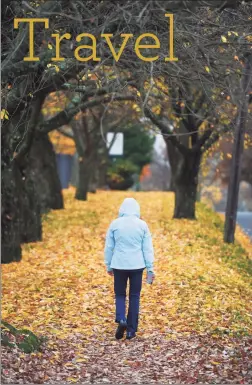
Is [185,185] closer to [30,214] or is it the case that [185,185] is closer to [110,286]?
[30,214]

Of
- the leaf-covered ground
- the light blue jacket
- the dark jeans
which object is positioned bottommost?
the leaf-covered ground

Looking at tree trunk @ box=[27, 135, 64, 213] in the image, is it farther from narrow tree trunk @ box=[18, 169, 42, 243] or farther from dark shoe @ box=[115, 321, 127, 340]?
dark shoe @ box=[115, 321, 127, 340]

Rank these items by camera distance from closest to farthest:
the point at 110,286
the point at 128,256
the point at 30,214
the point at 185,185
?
the point at 128,256, the point at 110,286, the point at 30,214, the point at 185,185

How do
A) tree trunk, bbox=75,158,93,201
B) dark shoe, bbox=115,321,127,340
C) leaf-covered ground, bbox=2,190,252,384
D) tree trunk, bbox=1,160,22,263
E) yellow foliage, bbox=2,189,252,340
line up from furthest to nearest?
tree trunk, bbox=75,158,93,201 < tree trunk, bbox=1,160,22,263 < yellow foliage, bbox=2,189,252,340 < dark shoe, bbox=115,321,127,340 < leaf-covered ground, bbox=2,190,252,384

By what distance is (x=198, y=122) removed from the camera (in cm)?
2095

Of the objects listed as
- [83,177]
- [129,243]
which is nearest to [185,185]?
[83,177]

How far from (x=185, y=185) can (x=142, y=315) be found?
12594mm

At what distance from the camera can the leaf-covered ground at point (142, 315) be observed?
7656 millimetres

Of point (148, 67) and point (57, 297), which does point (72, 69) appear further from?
point (57, 297)

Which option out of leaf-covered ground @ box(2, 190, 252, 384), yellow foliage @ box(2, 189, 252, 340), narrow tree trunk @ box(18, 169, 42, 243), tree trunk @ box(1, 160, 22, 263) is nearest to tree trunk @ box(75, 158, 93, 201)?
yellow foliage @ box(2, 189, 252, 340)

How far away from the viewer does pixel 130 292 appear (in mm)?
8961

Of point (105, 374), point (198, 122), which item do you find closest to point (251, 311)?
point (105, 374)

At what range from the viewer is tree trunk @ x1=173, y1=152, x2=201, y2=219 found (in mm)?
22562

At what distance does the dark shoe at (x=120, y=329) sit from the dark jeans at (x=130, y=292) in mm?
51
